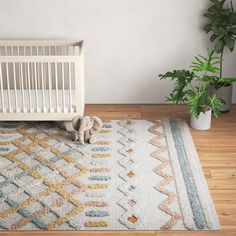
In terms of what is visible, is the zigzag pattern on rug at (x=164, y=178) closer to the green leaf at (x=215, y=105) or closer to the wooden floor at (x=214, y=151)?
the wooden floor at (x=214, y=151)

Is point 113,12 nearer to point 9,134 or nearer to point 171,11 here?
point 171,11

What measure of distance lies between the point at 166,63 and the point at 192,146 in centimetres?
94

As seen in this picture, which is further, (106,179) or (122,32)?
(122,32)

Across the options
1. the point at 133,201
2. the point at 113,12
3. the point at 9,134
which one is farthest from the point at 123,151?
the point at 113,12

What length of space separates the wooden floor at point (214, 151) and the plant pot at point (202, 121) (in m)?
0.04

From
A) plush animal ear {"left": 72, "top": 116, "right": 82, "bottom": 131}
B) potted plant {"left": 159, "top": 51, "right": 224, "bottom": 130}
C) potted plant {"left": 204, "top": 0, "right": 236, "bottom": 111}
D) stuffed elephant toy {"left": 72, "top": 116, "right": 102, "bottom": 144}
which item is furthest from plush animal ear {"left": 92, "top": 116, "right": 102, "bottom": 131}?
potted plant {"left": 204, "top": 0, "right": 236, "bottom": 111}

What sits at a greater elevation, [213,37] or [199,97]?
[213,37]

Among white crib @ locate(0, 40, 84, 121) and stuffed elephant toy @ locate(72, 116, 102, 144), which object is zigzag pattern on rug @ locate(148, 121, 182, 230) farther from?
white crib @ locate(0, 40, 84, 121)

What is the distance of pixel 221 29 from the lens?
3.88 metres

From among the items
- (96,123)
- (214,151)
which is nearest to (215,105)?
(214,151)

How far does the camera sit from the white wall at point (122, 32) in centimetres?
403

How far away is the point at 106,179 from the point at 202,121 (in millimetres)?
1024

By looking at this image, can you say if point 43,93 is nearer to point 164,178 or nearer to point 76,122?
point 76,122

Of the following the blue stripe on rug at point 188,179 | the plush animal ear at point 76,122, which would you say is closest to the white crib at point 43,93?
the plush animal ear at point 76,122
